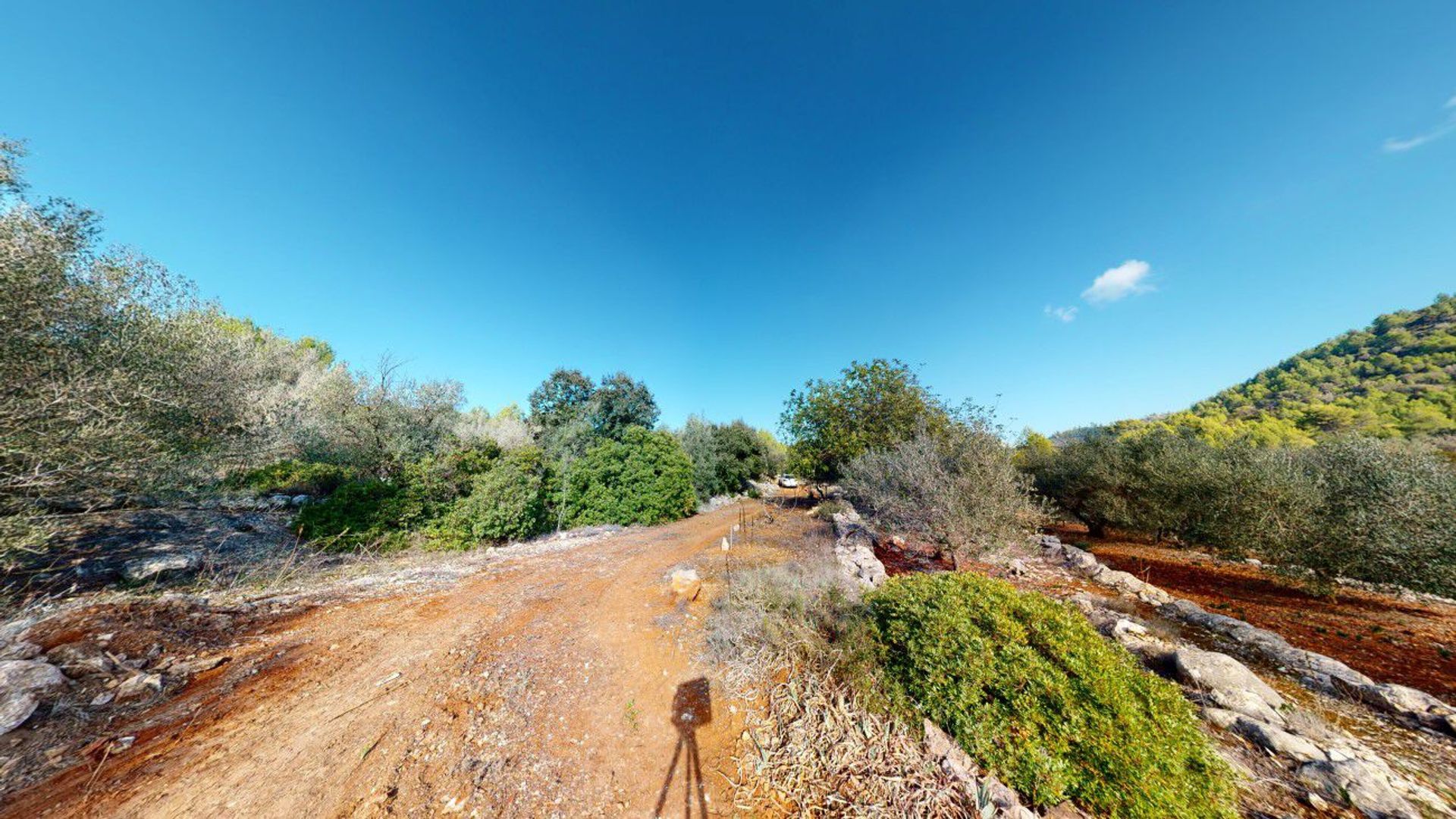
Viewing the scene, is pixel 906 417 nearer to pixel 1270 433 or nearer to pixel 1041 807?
pixel 1041 807

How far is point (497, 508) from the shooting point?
12.6m

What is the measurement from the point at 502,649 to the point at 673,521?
460 inches

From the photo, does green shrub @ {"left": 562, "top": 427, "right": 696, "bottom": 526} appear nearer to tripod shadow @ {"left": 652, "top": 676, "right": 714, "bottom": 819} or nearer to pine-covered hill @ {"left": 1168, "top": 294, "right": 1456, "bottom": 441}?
tripod shadow @ {"left": 652, "top": 676, "right": 714, "bottom": 819}

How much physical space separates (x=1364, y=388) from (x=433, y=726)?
2210 inches

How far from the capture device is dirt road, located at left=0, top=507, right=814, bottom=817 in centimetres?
344

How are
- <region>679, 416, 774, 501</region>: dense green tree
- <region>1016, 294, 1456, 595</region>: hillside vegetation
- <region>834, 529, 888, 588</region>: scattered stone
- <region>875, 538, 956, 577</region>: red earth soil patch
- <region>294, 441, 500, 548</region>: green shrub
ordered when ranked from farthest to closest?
<region>679, 416, 774, 501</region>: dense green tree
<region>294, 441, 500, 548</region>: green shrub
<region>875, 538, 956, 577</region>: red earth soil patch
<region>834, 529, 888, 588</region>: scattered stone
<region>1016, 294, 1456, 595</region>: hillside vegetation

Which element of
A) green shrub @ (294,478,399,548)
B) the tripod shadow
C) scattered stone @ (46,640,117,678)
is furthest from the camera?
green shrub @ (294,478,399,548)

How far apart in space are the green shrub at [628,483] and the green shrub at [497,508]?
84.4 inches

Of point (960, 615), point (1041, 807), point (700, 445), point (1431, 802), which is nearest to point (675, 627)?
point (960, 615)

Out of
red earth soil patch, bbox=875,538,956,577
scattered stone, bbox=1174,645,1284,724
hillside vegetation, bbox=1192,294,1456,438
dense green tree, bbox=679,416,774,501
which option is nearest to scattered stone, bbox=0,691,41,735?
red earth soil patch, bbox=875,538,956,577

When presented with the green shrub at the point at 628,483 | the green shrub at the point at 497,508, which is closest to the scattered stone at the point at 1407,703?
the green shrub at the point at 628,483

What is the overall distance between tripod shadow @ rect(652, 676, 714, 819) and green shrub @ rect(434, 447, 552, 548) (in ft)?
33.3

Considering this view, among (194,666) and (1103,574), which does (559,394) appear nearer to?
(194,666)

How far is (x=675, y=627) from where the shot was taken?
6695 mm
